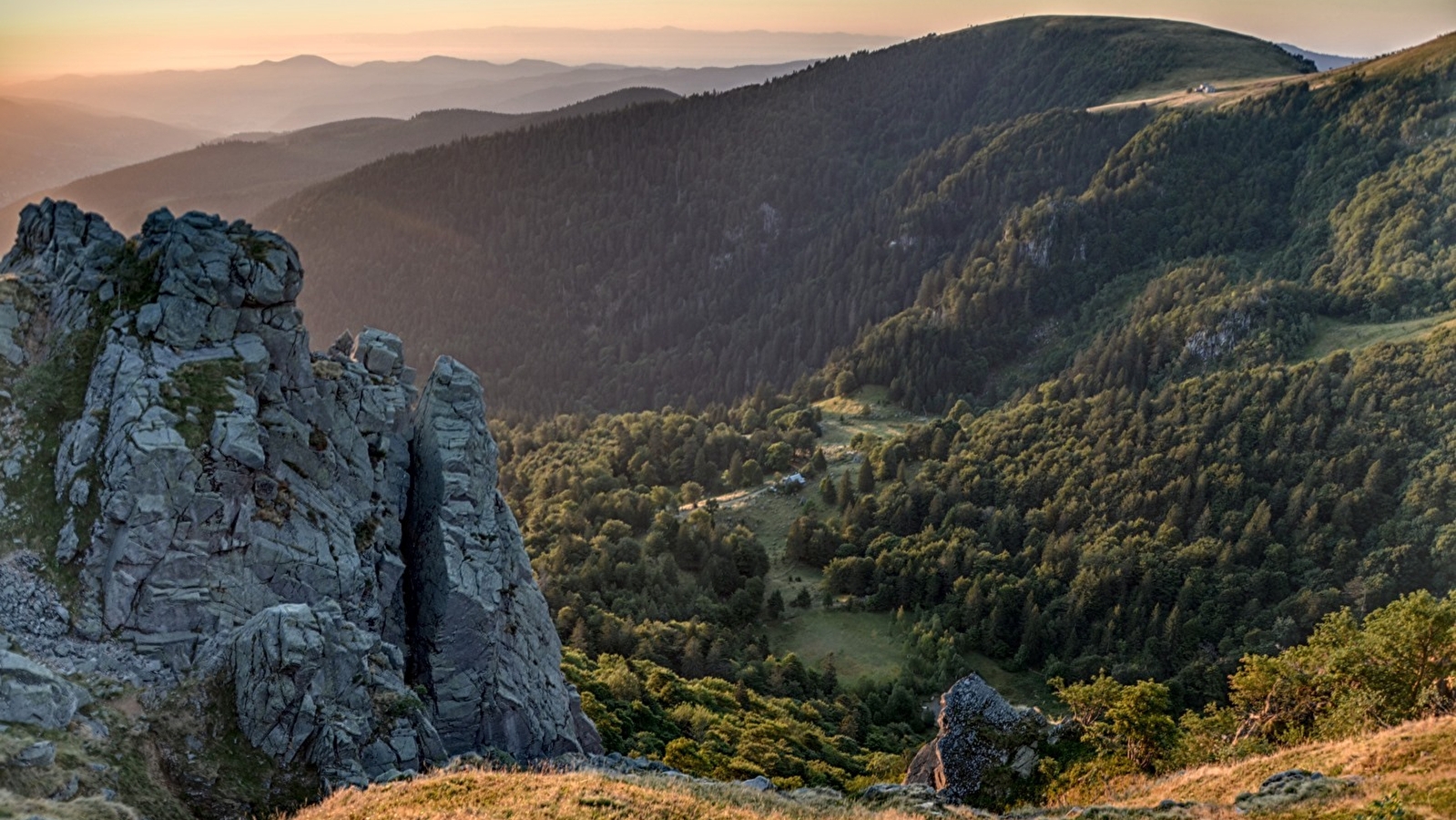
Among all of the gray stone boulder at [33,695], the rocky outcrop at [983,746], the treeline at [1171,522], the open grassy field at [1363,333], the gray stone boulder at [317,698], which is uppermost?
the gray stone boulder at [33,695]

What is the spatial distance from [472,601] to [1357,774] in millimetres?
38046

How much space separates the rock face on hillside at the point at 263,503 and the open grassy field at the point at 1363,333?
561ft

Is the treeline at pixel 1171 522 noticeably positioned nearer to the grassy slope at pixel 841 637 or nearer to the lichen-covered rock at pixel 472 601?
the grassy slope at pixel 841 637

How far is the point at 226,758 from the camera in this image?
3025 cm

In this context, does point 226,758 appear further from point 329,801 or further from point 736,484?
point 736,484

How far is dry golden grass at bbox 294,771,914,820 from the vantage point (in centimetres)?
2709

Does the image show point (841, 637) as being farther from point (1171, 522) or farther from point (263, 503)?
point (263, 503)

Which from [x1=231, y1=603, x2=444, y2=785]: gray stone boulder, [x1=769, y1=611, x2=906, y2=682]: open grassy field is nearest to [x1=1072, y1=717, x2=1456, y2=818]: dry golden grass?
[x1=231, y1=603, x2=444, y2=785]: gray stone boulder

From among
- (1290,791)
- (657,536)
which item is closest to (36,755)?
(1290,791)

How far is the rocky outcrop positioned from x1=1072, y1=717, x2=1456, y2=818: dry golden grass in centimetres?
465

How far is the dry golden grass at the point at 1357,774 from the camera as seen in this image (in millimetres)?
28516

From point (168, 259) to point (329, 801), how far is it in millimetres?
26177

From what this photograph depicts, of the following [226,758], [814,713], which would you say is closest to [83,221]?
[226,758]

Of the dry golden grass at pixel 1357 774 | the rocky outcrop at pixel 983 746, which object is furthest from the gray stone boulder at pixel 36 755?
the dry golden grass at pixel 1357 774
